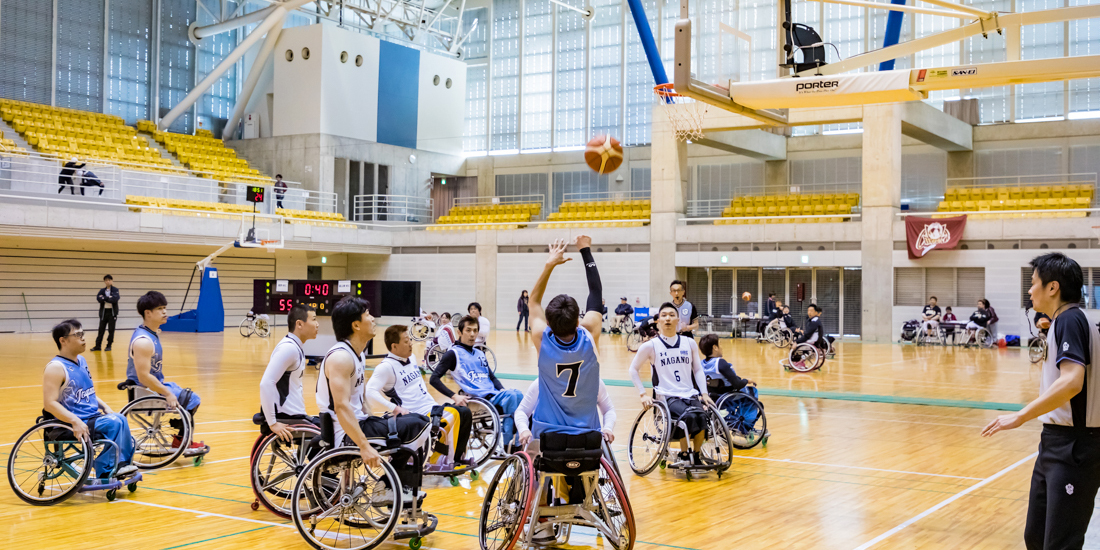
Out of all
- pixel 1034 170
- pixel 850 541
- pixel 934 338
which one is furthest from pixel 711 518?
pixel 1034 170

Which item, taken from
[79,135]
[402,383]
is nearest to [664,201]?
[79,135]

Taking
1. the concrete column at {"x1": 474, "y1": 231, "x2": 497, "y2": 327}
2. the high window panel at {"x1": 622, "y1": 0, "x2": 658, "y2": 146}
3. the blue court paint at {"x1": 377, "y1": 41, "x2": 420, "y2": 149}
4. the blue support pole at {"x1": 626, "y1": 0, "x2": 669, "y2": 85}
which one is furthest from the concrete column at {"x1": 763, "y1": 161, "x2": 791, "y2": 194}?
the blue support pole at {"x1": 626, "y1": 0, "x2": 669, "y2": 85}

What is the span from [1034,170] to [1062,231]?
5.39 meters

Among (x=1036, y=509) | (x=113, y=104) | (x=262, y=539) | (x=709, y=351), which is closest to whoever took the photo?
(x=1036, y=509)

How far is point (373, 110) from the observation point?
34688 mm

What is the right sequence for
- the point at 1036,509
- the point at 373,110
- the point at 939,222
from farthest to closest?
the point at 373,110
the point at 939,222
the point at 1036,509

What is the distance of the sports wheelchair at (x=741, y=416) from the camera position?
9.20 metres

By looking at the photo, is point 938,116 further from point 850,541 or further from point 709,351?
point 850,541

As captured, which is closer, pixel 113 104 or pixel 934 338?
pixel 934 338

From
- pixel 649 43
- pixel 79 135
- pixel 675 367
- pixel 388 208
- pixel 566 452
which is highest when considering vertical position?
pixel 79 135

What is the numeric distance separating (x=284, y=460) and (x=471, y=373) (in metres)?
2.29

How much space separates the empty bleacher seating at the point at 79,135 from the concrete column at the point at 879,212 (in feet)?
70.3

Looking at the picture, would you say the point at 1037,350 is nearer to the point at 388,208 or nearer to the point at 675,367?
the point at 675,367

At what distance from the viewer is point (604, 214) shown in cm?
3109
